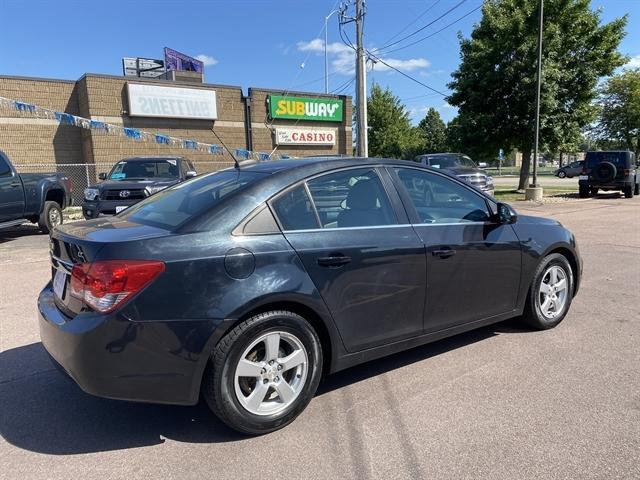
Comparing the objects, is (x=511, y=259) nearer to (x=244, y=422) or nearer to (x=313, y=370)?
(x=313, y=370)

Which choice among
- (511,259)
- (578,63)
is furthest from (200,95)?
(511,259)

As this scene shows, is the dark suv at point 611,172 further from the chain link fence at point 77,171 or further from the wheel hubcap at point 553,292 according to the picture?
the wheel hubcap at point 553,292

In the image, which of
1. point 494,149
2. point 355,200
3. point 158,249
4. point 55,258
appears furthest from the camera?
point 494,149

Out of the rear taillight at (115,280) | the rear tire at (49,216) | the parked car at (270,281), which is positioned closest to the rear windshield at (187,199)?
the parked car at (270,281)

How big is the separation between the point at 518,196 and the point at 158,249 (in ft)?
70.1

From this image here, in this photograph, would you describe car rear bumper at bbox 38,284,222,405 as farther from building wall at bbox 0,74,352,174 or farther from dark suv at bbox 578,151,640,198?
dark suv at bbox 578,151,640,198

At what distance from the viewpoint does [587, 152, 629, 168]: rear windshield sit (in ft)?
66.0

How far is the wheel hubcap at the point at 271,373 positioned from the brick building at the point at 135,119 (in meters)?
18.5

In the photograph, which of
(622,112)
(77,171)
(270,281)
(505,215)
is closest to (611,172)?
(505,215)

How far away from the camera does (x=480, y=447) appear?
283 centimetres

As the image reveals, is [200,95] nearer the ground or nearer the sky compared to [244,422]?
nearer the sky

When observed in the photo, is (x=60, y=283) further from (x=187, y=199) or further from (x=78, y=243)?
(x=187, y=199)

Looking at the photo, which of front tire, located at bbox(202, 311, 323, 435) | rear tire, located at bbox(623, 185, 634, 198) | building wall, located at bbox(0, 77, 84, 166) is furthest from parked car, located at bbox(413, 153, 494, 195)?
building wall, located at bbox(0, 77, 84, 166)

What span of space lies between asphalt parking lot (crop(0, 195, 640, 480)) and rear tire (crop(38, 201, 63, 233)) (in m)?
7.63
